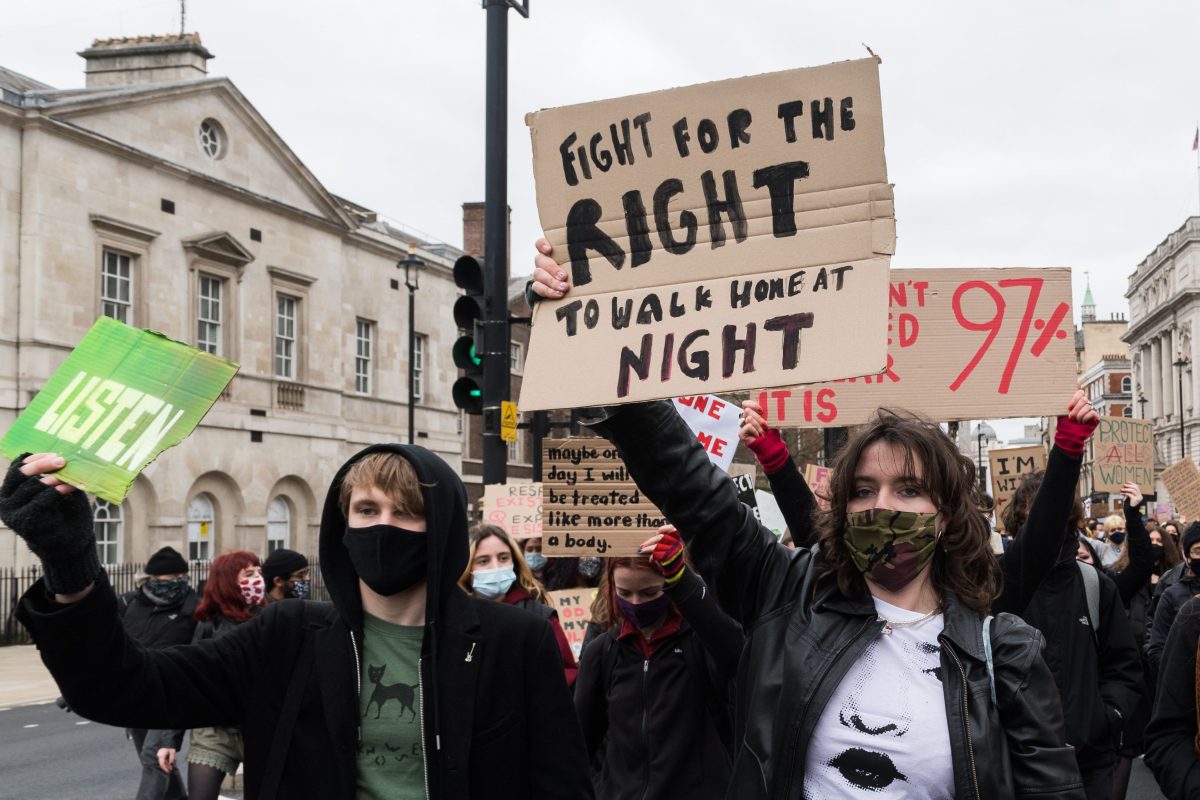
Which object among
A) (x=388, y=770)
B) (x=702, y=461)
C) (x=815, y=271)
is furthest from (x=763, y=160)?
(x=388, y=770)

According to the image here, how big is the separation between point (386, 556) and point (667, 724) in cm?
189

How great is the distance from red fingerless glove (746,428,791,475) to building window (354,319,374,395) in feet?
103

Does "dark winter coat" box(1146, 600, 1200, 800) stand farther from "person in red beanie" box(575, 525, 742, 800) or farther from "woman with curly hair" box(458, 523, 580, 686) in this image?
"woman with curly hair" box(458, 523, 580, 686)

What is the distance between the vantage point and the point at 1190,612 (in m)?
3.64

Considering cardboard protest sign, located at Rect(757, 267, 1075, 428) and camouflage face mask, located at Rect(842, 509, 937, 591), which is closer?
camouflage face mask, located at Rect(842, 509, 937, 591)

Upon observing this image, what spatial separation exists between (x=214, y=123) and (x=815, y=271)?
2879cm

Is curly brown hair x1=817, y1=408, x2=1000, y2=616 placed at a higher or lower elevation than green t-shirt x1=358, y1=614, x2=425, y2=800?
higher

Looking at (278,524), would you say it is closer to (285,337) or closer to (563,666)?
(285,337)

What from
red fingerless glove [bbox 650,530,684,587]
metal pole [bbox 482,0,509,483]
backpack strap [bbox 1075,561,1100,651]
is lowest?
backpack strap [bbox 1075,561,1100,651]

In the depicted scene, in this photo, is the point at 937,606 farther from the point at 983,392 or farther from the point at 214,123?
the point at 214,123

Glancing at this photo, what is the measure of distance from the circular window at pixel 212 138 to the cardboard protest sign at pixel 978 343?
26.1m

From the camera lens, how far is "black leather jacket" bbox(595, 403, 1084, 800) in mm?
2566

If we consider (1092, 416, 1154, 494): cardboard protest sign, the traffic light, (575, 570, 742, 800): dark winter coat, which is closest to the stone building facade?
the traffic light

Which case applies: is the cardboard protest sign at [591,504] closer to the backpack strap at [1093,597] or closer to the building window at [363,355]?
the backpack strap at [1093,597]
